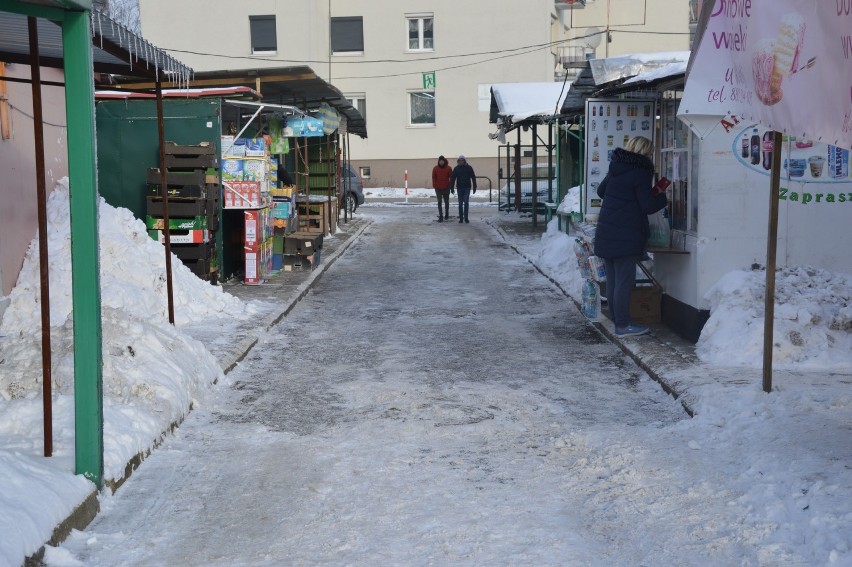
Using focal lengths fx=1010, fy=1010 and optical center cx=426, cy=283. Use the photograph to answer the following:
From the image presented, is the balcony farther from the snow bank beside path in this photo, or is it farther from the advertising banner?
the snow bank beside path

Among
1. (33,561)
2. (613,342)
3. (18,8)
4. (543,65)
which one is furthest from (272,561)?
(543,65)

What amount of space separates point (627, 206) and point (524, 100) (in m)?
13.8

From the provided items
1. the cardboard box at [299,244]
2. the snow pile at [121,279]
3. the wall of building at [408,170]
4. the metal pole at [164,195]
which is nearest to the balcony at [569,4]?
the wall of building at [408,170]

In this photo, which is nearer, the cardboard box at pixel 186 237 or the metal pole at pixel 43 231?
the metal pole at pixel 43 231

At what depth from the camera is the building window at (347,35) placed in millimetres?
41750

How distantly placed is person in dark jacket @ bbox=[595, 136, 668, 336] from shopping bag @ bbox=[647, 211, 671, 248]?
0.81 ft

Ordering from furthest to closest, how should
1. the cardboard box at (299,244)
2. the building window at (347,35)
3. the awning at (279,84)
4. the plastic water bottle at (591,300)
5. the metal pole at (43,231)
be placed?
the building window at (347,35), the cardboard box at (299,244), the awning at (279,84), the plastic water bottle at (591,300), the metal pole at (43,231)

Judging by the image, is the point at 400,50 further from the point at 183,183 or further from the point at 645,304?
the point at 645,304

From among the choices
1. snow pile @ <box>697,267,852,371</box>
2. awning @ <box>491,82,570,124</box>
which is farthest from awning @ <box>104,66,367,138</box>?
snow pile @ <box>697,267,852,371</box>

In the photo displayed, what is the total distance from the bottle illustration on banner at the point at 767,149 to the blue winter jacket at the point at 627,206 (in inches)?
40.1

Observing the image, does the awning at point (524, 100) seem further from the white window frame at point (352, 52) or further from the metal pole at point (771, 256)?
the white window frame at point (352, 52)

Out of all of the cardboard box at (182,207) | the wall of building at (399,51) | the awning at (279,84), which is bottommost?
the cardboard box at (182,207)

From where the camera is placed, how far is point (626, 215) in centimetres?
967

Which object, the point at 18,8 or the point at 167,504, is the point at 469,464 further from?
the point at 18,8
